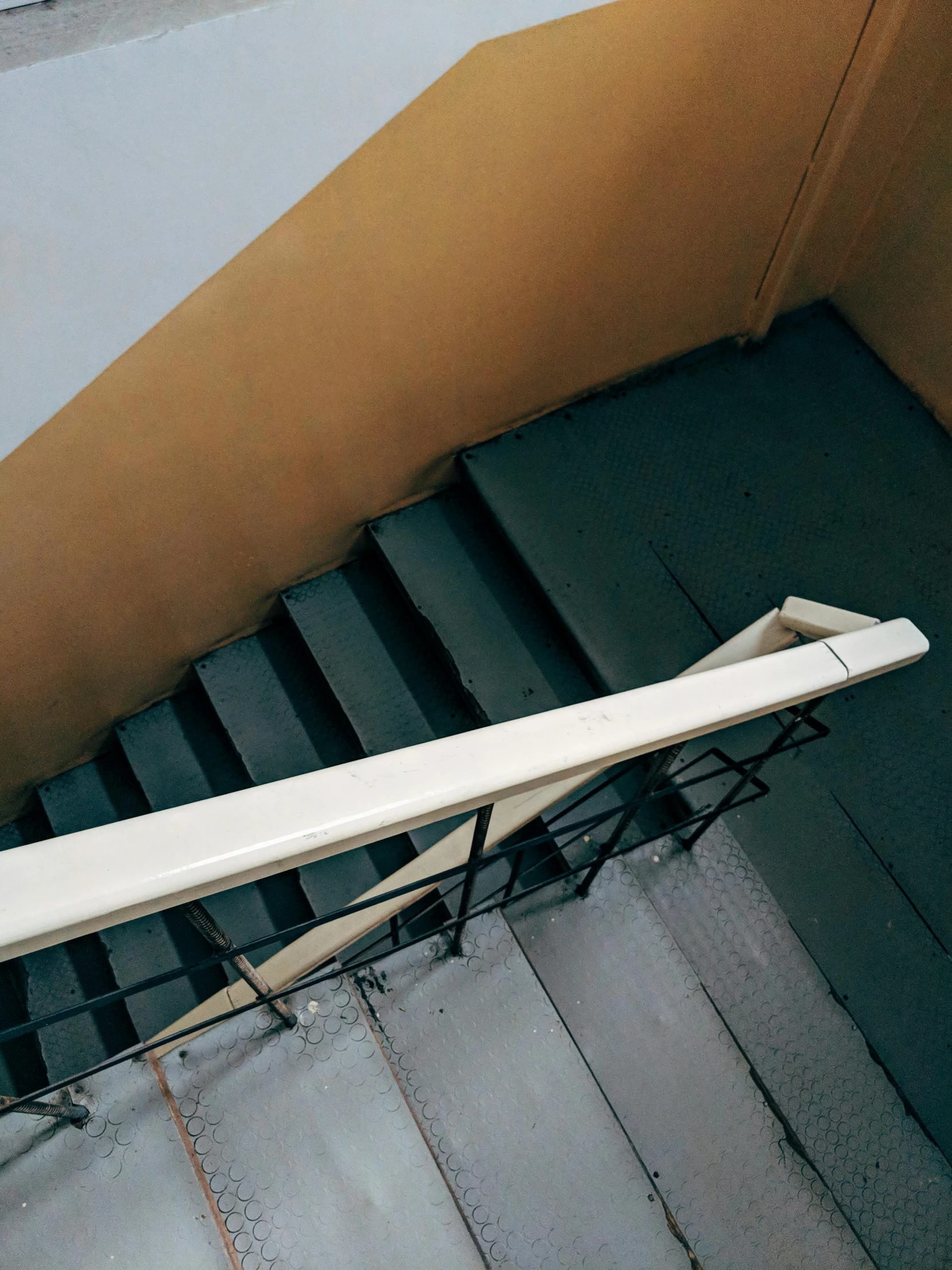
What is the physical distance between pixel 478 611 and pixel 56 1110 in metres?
1.79

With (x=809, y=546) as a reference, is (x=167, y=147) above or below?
above

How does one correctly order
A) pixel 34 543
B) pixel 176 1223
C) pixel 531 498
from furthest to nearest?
pixel 531 498
pixel 34 543
pixel 176 1223

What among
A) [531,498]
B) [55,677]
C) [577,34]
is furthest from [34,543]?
[577,34]

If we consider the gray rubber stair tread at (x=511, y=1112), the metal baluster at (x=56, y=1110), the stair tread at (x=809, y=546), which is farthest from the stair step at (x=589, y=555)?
the metal baluster at (x=56, y=1110)

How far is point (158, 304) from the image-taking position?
1916mm

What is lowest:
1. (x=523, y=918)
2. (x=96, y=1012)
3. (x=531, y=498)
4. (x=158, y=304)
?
(x=523, y=918)

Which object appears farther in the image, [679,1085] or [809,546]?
[809,546]

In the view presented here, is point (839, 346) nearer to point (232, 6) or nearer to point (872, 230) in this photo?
point (872, 230)

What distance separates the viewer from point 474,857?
4.58 feet

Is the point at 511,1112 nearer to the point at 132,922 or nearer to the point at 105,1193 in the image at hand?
the point at 105,1193

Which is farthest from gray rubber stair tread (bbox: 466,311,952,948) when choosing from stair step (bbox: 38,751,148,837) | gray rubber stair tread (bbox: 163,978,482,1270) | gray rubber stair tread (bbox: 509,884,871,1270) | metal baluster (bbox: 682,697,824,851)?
stair step (bbox: 38,751,148,837)

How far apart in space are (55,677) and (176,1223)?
1704 millimetres

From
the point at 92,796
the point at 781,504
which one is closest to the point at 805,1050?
the point at 781,504

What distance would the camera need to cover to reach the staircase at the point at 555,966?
1.56 metres
